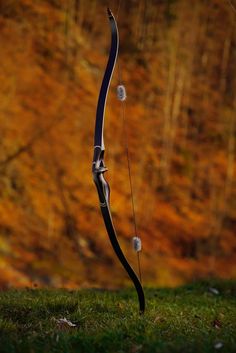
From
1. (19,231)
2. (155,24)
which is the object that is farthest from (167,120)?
(19,231)

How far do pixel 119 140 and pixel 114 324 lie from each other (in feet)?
38.1

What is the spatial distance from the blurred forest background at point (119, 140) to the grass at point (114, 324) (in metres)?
6.94

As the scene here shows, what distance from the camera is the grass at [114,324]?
3471 millimetres

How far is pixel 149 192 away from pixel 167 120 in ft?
6.30

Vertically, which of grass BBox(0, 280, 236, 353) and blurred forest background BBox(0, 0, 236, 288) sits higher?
blurred forest background BBox(0, 0, 236, 288)

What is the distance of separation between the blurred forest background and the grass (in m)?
6.94

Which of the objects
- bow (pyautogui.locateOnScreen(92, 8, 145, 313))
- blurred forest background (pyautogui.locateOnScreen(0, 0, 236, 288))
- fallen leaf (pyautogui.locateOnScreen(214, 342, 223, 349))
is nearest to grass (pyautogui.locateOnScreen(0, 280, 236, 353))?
fallen leaf (pyautogui.locateOnScreen(214, 342, 223, 349))

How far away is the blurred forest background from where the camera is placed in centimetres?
1427

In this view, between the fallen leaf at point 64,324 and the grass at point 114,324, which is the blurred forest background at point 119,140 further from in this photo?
the fallen leaf at point 64,324

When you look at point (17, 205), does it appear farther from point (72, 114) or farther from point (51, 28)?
point (51, 28)

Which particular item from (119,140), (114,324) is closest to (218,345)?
(114,324)

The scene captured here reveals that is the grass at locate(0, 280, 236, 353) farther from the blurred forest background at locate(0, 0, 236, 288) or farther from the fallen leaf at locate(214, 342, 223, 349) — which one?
the blurred forest background at locate(0, 0, 236, 288)

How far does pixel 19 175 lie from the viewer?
578 inches

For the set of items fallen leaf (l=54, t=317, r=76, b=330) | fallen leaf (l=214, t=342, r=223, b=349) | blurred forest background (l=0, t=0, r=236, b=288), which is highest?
blurred forest background (l=0, t=0, r=236, b=288)
